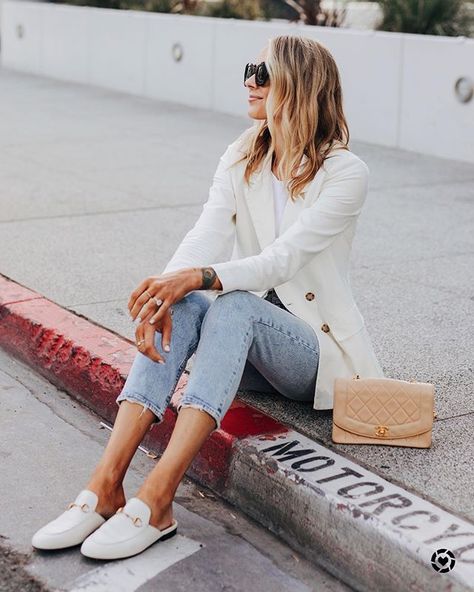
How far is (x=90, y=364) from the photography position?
4551mm

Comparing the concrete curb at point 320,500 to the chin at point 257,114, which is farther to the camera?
the chin at point 257,114

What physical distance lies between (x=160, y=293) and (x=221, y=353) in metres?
0.26

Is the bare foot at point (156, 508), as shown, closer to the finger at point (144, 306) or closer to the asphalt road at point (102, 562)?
the asphalt road at point (102, 562)

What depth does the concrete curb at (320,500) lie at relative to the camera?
9.80 feet

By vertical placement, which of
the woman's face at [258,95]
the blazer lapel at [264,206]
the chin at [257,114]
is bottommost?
the blazer lapel at [264,206]

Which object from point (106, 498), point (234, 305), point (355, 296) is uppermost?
point (234, 305)

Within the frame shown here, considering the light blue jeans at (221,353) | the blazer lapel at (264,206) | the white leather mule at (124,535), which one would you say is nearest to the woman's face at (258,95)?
the blazer lapel at (264,206)

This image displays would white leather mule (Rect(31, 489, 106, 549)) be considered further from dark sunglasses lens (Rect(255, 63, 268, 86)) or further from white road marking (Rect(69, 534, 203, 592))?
dark sunglasses lens (Rect(255, 63, 268, 86))

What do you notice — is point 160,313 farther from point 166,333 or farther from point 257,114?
point 257,114

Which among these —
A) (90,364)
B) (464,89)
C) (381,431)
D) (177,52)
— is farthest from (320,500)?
(177,52)

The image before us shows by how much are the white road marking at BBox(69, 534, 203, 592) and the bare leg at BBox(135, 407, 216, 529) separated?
0.08 meters

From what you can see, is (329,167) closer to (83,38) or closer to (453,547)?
(453,547)

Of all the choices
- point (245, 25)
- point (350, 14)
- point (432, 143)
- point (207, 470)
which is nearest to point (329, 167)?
point (207, 470)

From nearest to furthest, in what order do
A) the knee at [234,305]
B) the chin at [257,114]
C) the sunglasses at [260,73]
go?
the knee at [234,305], the sunglasses at [260,73], the chin at [257,114]
